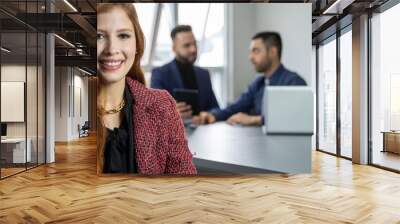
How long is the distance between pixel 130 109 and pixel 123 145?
0.53 meters

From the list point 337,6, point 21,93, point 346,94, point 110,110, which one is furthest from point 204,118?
point 346,94

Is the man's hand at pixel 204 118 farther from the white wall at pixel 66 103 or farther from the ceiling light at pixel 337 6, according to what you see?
the white wall at pixel 66 103

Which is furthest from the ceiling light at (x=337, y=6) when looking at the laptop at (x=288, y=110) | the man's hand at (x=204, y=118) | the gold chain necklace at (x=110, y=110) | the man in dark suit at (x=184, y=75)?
the gold chain necklace at (x=110, y=110)

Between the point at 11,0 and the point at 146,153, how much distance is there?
126 inches

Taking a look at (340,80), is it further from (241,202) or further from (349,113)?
(241,202)

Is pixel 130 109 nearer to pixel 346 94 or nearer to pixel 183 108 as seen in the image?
pixel 183 108

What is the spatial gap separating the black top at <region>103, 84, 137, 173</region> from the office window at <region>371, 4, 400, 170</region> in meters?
4.42

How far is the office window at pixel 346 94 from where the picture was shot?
8.29 metres

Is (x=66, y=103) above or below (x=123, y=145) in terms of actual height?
Answer: above

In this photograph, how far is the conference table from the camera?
5680mm

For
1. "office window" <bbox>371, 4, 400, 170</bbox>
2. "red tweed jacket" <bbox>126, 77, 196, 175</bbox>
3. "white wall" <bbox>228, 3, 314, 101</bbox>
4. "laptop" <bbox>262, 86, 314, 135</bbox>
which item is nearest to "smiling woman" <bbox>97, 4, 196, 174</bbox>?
"red tweed jacket" <bbox>126, 77, 196, 175</bbox>

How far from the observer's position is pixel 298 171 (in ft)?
18.9

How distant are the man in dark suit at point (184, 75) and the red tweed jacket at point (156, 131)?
137 millimetres

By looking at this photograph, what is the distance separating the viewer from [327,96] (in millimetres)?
9930
